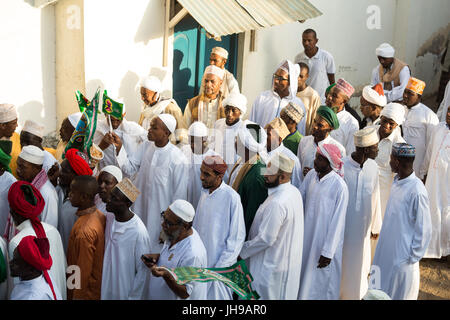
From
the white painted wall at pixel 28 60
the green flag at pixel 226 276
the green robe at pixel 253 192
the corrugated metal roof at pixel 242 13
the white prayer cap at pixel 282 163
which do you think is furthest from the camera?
the corrugated metal roof at pixel 242 13

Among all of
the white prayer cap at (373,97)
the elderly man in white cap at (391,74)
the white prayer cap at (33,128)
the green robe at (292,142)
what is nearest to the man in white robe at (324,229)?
the green robe at (292,142)

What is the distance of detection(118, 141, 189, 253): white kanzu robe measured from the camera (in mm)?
6359

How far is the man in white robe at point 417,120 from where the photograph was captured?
8.20 meters

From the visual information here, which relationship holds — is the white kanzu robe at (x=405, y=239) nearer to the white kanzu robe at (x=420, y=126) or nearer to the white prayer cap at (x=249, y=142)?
the white prayer cap at (x=249, y=142)

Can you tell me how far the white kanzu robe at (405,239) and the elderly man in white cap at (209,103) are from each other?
288 cm

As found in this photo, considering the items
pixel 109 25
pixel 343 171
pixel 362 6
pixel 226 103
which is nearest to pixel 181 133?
pixel 226 103

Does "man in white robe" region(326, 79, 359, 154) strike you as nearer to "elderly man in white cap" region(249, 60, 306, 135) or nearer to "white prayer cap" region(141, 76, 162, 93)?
"elderly man in white cap" region(249, 60, 306, 135)

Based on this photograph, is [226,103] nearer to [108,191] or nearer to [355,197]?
[355,197]

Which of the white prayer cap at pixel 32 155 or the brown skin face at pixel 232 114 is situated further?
the brown skin face at pixel 232 114

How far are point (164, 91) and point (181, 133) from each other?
1.62m

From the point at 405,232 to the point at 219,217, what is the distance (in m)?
1.72

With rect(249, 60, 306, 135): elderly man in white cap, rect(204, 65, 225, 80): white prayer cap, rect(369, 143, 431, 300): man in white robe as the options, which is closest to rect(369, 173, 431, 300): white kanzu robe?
rect(369, 143, 431, 300): man in white robe

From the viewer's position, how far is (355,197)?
20.6 ft

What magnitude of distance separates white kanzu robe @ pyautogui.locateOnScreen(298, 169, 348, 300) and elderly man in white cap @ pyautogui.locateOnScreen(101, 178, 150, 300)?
1.80 metres
